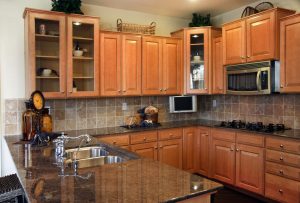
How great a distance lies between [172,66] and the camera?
171 inches

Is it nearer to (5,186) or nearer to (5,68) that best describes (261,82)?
(5,186)

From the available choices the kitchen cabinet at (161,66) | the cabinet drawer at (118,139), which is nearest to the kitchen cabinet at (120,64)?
the kitchen cabinet at (161,66)

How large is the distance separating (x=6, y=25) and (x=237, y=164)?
3512 millimetres

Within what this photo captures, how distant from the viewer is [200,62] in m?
4.35

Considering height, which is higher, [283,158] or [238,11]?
[238,11]

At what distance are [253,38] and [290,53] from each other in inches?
21.5

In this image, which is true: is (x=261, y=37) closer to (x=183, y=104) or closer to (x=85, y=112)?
(x=183, y=104)

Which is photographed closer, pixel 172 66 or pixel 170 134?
pixel 170 134

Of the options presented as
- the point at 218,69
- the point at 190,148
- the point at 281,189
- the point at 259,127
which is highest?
the point at 218,69

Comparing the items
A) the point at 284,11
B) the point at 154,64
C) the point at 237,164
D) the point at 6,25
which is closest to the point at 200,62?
the point at 154,64

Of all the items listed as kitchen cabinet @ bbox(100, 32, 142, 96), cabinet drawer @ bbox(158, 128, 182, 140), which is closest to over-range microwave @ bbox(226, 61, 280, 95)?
cabinet drawer @ bbox(158, 128, 182, 140)

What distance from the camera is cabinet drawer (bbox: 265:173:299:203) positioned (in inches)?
117

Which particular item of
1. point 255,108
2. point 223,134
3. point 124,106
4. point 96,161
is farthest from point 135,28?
point 96,161

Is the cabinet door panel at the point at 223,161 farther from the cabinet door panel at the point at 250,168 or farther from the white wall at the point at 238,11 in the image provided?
the white wall at the point at 238,11
